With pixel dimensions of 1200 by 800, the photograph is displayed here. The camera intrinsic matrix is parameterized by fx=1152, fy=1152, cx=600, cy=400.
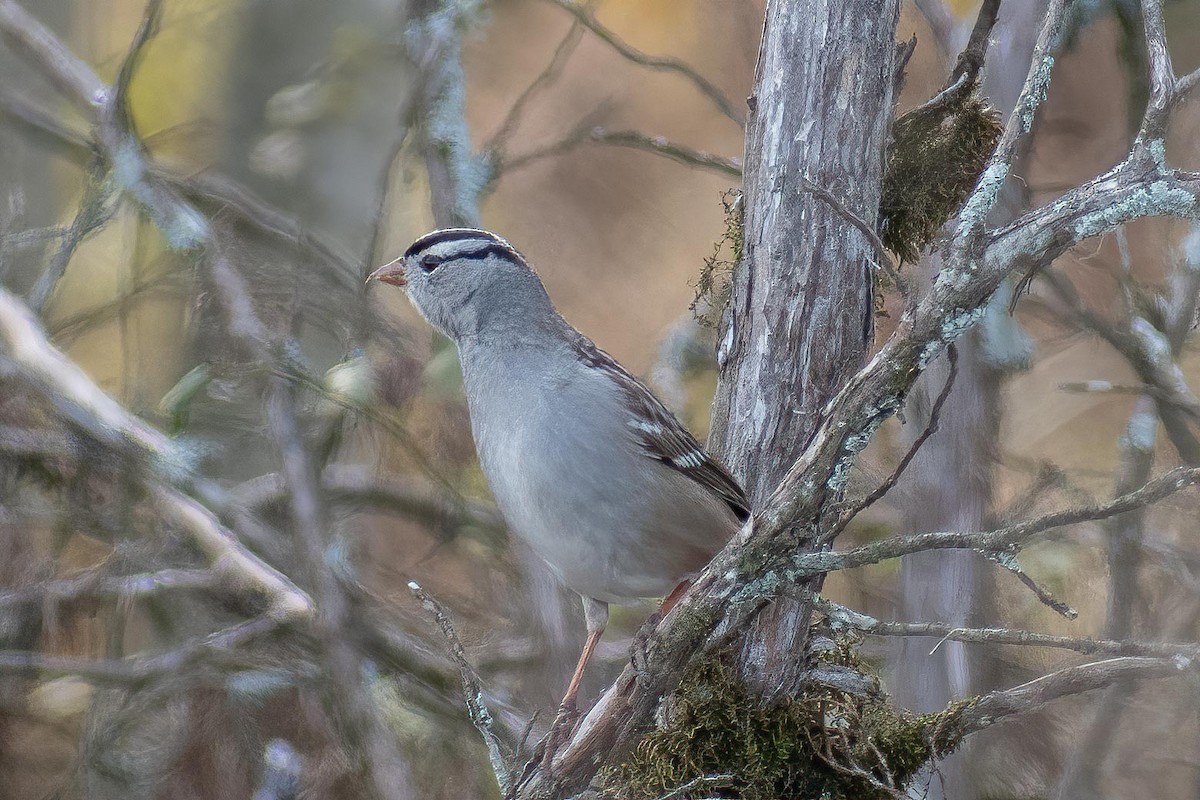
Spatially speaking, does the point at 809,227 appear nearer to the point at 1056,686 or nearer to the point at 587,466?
the point at 587,466

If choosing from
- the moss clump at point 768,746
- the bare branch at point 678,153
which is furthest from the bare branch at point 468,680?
the bare branch at point 678,153

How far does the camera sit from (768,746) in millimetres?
3586

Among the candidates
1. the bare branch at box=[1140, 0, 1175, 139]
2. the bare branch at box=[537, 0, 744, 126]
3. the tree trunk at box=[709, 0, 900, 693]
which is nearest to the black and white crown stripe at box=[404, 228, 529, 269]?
the tree trunk at box=[709, 0, 900, 693]

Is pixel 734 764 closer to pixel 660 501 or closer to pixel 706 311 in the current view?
pixel 660 501

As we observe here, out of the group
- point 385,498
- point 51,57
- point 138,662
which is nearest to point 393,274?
Result: point 385,498

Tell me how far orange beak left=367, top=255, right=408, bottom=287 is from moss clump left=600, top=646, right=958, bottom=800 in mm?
1877

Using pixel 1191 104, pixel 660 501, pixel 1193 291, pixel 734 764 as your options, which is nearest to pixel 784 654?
pixel 734 764

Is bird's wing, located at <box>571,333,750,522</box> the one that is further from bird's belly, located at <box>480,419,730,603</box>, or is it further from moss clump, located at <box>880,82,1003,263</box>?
moss clump, located at <box>880,82,1003,263</box>

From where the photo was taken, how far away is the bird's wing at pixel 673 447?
368 cm

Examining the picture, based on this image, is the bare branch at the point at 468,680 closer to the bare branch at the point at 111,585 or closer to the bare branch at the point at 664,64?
the bare branch at the point at 111,585

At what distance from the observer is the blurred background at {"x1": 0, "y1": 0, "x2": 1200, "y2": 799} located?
5.20 meters

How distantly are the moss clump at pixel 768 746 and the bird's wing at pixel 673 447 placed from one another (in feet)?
1.84

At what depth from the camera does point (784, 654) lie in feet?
11.9

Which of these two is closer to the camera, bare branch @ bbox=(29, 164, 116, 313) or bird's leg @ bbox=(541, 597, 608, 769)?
bird's leg @ bbox=(541, 597, 608, 769)
